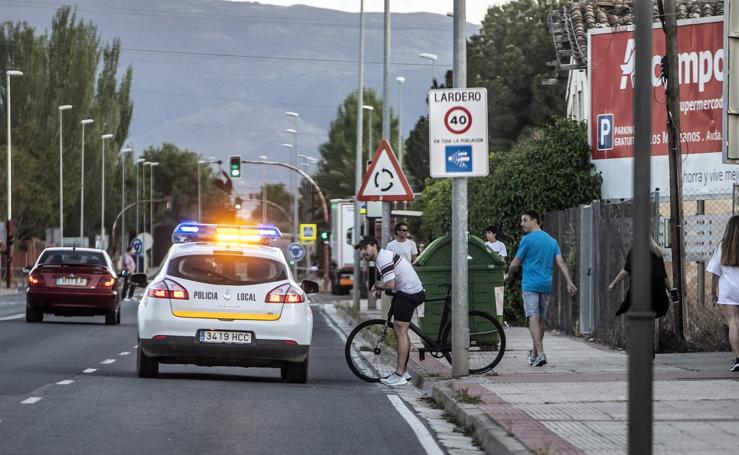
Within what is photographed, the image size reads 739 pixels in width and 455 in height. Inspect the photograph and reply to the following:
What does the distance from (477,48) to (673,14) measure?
84215 mm

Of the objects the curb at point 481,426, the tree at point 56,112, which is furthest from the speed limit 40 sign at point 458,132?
the tree at point 56,112

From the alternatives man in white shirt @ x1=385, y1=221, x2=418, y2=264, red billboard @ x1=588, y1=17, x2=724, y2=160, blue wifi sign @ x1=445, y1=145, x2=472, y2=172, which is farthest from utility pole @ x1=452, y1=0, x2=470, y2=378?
man in white shirt @ x1=385, y1=221, x2=418, y2=264

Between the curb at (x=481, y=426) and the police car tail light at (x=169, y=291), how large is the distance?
3.19 m

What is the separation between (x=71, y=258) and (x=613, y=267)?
559 inches

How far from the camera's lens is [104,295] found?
34500mm

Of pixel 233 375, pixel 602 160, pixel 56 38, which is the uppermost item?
pixel 56 38

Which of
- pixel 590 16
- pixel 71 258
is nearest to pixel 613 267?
pixel 71 258

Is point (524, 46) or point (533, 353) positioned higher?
point (524, 46)

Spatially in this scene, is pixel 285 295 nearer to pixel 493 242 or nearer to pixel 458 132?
pixel 458 132

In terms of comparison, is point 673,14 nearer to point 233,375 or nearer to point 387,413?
point 233,375

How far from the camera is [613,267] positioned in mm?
A: 24219

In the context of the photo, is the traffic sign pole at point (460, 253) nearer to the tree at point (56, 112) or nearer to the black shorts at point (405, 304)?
the black shorts at point (405, 304)

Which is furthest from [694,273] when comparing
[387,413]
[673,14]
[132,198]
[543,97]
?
[132,198]

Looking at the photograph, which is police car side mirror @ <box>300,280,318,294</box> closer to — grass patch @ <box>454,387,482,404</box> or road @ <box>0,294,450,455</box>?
road @ <box>0,294,450,455</box>
